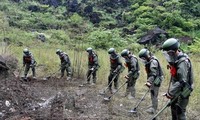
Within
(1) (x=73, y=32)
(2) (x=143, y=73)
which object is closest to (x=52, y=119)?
(2) (x=143, y=73)

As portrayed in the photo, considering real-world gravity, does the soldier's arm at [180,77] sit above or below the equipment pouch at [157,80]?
above

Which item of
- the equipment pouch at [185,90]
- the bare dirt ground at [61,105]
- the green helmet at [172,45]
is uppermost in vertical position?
the green helmet at [172,45]

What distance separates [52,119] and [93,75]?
21.2 feet

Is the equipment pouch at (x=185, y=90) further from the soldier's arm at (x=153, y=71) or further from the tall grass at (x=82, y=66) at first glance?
the tall grass at (x=82, y=66)

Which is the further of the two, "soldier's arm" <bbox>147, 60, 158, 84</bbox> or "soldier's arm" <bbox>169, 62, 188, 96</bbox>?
"soldier's arm" <bbox>147, 60, 158, 84</bbox>

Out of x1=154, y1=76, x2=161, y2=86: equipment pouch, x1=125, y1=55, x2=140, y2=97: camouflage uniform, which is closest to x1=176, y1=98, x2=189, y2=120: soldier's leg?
x1=154, y1=76, x2=161, y2=86: equipment pouch

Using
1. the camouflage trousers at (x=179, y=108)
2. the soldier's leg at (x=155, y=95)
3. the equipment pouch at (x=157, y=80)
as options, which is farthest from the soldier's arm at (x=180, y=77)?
the soldier's leg at (x=155, y=95)

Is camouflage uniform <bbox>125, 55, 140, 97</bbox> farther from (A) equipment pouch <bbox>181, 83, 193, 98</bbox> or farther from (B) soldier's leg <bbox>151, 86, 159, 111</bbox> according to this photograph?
(A) equipment pouch <bbox>181, 83, 193, 98</bbox>

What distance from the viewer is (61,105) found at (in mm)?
8062

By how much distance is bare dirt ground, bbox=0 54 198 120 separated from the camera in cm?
795

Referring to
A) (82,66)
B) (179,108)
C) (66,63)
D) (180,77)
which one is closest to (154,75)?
(179,108)

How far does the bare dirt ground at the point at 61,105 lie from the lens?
795 cm

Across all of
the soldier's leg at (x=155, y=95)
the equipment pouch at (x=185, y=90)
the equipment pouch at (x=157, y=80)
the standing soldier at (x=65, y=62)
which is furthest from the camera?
the standing soldier at (x=65, y=62)

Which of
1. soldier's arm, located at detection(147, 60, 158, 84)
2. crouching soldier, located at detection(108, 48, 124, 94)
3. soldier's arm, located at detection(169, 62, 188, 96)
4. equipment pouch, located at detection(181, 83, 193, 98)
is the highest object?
soldier's arm, located at detection(169, 62, 188, 96)
